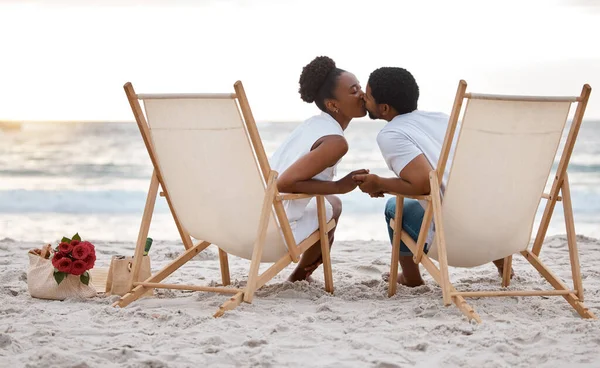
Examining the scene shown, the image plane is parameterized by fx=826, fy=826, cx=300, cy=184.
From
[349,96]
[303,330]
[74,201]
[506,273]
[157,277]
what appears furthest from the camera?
[74,201]

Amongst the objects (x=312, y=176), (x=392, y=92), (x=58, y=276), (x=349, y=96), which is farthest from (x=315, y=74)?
(x=58, y=276)

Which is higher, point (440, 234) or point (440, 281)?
point (440, 234)

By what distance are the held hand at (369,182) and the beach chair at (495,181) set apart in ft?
0.87

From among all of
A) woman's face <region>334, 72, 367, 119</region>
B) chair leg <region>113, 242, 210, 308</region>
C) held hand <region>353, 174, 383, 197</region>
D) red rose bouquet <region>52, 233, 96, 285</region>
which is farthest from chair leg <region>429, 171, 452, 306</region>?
red rose bouquet <region>52, 233, 96, 285</region>

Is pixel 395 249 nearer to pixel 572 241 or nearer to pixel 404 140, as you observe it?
pixel 404 140

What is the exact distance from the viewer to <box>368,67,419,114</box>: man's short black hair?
3.81 meters

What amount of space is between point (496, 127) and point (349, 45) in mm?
16454

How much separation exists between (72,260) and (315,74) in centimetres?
150

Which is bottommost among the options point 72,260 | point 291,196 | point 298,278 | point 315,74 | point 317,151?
point 298,278

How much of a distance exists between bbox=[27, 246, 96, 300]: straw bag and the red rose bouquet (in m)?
0.03

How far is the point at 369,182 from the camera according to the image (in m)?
3.73

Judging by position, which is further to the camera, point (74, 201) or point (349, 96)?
point (74, 201)

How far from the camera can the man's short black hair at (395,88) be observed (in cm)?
381

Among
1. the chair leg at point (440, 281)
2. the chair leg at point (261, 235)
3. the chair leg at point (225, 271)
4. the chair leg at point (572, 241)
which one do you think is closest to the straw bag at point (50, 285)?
the chair leg at point (225, 271)
